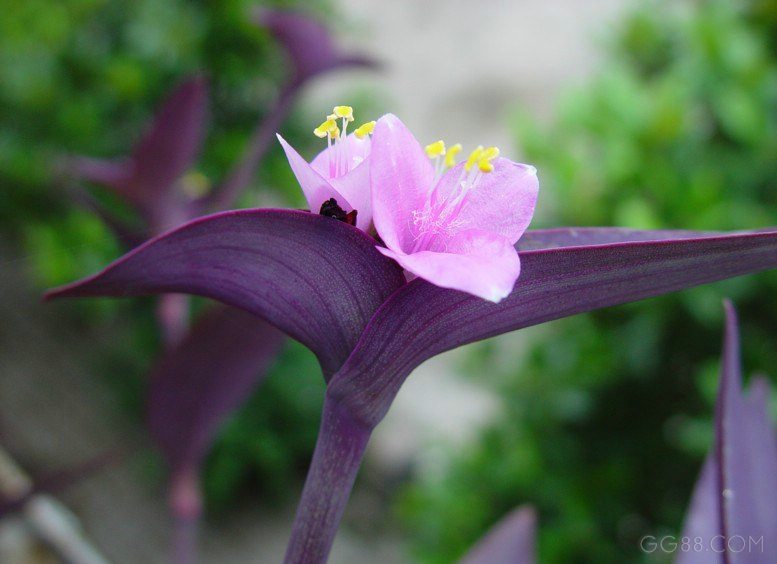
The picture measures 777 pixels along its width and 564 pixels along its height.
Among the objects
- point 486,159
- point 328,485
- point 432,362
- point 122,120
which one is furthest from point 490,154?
point 432,362

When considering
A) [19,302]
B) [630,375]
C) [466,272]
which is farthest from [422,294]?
[19,302]

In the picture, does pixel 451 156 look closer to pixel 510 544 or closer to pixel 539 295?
pixel 539 295

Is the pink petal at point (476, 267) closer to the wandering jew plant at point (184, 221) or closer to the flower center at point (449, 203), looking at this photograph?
the flower center at point (449, 203)

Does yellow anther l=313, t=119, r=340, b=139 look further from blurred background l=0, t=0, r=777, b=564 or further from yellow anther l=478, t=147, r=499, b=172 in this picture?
blurred background l=0, t=0, r=777, b=564

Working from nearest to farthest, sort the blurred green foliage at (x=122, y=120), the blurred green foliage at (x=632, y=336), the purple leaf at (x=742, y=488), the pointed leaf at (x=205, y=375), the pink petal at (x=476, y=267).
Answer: the pink petal at (x=476, y=267) → the purple leaf at (x=742, y=488) → the pointed leaf at (x=205, y=375) → the blurred green foliage at (x=632, y=336) → the blurred green foliage at (x=122, y=120)

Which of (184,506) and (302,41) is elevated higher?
(302,41)

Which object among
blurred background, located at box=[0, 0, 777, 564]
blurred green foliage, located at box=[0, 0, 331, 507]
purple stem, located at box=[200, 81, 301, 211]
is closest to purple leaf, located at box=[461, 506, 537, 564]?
purple stem, located at box=[200, 81, 301, 211]

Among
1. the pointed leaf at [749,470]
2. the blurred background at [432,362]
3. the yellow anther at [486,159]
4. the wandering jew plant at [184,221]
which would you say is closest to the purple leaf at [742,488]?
the pointed leaf at [749,470]

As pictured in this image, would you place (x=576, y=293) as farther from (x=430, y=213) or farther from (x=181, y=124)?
(x=181, y=124)
